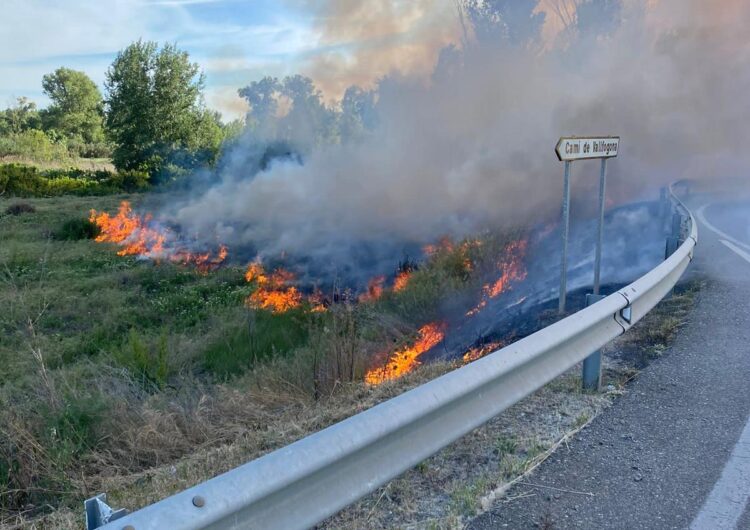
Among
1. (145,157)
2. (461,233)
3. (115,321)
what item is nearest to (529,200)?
(461,233)

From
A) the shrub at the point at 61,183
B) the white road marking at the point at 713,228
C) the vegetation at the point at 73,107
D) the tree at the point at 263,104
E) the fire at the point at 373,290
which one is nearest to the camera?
the white road marking at the point at 713,228

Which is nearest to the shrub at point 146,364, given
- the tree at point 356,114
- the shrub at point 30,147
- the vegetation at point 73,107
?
the tree at point 356,114

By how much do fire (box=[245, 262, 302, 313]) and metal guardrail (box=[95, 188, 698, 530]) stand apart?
808 cm

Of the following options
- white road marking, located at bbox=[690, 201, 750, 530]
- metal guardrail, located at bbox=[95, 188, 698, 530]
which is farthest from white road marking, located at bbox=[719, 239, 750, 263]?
metal guardrail, located at bbox=[95, 188, 698, 530]

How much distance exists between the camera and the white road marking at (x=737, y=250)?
8.63 meters

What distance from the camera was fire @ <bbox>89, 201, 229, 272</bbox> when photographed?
16875 millimetres

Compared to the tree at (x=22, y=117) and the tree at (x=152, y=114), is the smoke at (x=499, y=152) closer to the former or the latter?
the tree at (x=152, y=114)

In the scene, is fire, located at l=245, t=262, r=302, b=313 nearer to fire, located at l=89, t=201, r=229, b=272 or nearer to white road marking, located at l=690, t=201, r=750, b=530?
fire, located at l=89, t=201, r=229, b=272

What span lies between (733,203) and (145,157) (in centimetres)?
3142

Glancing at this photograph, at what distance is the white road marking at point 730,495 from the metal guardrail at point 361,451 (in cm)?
84

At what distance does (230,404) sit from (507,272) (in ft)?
23.6

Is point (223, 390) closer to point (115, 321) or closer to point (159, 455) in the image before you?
point (159, 455)

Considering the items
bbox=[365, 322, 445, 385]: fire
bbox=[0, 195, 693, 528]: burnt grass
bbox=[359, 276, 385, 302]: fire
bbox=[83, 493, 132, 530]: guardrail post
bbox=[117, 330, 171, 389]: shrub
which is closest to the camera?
bbox=[83, 493, 132, 530]: guardrail post

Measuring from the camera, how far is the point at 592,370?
12.4ft
